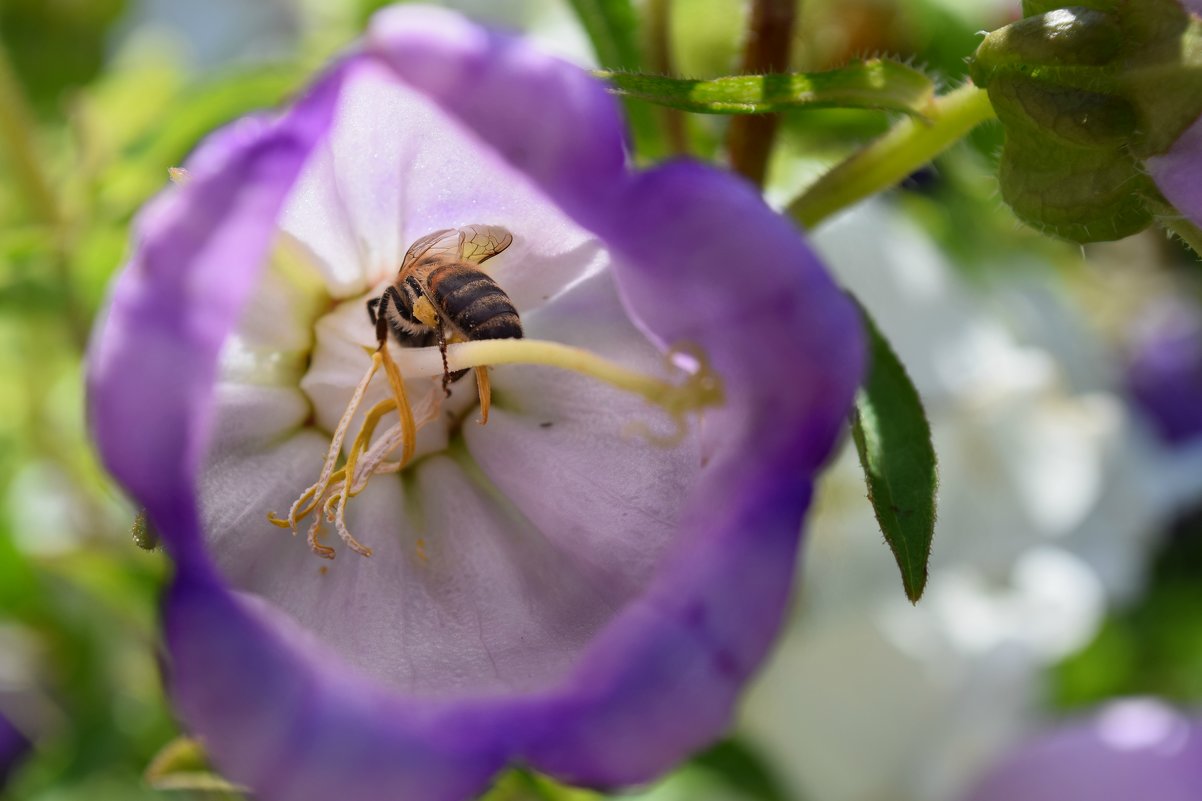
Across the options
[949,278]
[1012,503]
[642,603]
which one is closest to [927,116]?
[642,603]

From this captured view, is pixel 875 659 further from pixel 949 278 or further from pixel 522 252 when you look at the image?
pixel 522 252

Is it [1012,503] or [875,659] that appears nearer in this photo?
[875,659]

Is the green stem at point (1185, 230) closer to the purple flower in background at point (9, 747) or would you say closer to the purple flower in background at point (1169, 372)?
the purple flower in background at point (9, 747)

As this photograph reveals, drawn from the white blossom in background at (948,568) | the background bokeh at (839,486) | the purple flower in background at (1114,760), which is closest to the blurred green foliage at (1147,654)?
the background bokeh at (839,486)

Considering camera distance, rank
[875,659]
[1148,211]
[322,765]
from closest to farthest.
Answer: [322,765], [1148,211], [875,659]

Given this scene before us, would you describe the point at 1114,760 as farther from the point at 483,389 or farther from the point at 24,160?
the point at 24,160

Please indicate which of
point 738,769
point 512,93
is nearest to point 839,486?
point 738,769
